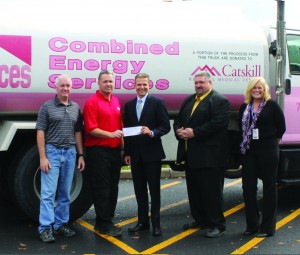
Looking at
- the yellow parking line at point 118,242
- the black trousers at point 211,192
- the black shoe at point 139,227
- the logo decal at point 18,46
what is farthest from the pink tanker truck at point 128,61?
A: the black shoe at point 139,227

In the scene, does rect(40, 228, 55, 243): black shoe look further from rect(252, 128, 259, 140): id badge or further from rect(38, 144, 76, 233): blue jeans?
rect(252, 128, 259, 140): id badge

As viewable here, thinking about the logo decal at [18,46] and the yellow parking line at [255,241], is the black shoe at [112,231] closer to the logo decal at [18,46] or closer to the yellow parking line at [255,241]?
the yellow parking line at [255,241]

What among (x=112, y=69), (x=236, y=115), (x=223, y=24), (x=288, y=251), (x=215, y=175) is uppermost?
(x=223, y=24)

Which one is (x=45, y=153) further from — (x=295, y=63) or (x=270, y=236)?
(x=295, y=63)

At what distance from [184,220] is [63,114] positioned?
2199 millimetres

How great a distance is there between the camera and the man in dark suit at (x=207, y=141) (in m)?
5.53

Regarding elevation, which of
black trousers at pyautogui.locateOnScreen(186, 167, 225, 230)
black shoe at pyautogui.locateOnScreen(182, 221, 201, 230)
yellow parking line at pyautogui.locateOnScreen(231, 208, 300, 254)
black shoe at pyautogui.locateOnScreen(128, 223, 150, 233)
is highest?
black trousers at pyautogui.locateOnScreen(186, 167, 225, 230)

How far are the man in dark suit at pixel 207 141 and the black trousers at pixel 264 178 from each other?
0.28 m

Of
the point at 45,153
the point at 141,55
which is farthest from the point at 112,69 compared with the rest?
the point at 45,153

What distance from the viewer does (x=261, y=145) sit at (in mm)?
5523

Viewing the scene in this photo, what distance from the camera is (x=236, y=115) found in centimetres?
682

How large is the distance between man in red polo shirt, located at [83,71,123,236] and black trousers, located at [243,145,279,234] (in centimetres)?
142

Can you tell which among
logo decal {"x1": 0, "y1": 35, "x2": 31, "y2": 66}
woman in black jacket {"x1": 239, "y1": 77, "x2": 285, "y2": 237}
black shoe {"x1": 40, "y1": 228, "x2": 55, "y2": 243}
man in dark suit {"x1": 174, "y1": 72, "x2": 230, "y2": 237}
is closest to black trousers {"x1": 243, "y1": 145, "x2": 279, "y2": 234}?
woman in black jacket {"x1": 239, "y1": 77, "x2": 285, "y2": 237}

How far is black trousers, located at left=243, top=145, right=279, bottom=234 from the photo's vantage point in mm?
5531
